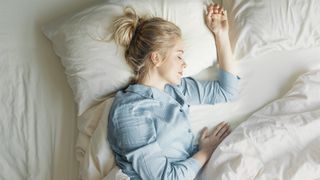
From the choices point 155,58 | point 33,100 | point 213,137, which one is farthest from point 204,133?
point 33,100

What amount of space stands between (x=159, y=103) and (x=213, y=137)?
19 centimetres

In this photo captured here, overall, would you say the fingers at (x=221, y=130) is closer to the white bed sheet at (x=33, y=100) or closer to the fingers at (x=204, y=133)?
the fingers at (x=204, y=133)

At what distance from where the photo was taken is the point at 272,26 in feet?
4.50

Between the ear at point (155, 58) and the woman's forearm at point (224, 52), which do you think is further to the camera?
the woman's forearm at point (224, 52)

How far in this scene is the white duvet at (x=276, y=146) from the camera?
1.05 m

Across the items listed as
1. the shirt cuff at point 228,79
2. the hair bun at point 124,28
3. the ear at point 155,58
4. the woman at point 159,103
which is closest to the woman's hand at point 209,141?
the woman at point 159,103

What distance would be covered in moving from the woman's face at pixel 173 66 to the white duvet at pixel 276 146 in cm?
24

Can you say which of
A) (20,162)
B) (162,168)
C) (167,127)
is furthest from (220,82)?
(20,162)

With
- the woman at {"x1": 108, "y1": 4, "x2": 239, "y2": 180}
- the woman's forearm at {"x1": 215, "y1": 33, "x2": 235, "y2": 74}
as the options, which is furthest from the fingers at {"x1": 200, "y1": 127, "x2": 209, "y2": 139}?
the woman's forearm at {"x1": 215, "y1": 33, "x2": 235, "y2": 74}

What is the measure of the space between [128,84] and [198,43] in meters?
0.27

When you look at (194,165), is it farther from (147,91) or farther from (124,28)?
(124,28)

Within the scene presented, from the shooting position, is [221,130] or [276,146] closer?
[276,146]

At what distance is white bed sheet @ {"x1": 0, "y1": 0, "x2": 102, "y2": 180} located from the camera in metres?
1.24

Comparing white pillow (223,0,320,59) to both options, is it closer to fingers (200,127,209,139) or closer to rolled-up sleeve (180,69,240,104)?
rolled-up sleeve (180,69,240,104)
